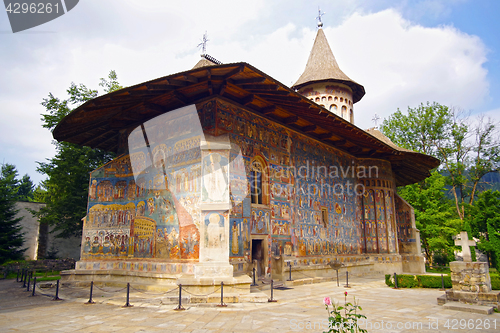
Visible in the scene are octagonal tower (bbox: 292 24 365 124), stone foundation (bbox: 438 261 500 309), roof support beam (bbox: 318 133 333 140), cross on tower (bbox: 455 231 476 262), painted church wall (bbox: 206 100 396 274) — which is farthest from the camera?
octagonal tower (bbox: 292 24 365 124)

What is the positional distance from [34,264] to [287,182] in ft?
49.8

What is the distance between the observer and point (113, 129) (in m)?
14.7

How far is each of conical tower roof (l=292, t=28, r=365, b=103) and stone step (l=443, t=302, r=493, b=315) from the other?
17.3 metres

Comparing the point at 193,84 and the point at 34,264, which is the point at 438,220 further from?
the point at 34,264

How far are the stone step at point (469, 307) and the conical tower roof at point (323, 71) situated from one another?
56.7 ft

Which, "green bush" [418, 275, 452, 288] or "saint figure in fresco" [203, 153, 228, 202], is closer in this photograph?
"saint figure in fresco" [203, 153, 228, 202]

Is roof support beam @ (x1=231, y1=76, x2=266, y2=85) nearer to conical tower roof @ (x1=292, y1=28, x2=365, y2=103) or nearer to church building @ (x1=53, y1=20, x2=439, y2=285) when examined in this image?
church building @ (x1=53, y1=20, x2=439, y2=285)

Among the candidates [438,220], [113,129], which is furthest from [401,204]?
[113,129]

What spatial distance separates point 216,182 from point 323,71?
16.1 meters

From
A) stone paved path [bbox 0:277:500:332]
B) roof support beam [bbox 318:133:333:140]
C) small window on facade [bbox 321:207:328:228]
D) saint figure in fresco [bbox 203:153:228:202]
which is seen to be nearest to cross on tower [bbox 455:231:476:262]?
stone paved path [bbox 0:277:500:332]

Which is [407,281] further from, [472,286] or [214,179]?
[214,179]

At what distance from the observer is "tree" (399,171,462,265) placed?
72.2 ft

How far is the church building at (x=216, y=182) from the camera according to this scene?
33.0ft

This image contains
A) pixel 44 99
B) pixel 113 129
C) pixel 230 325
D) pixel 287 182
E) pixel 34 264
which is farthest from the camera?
pixel 44 99
